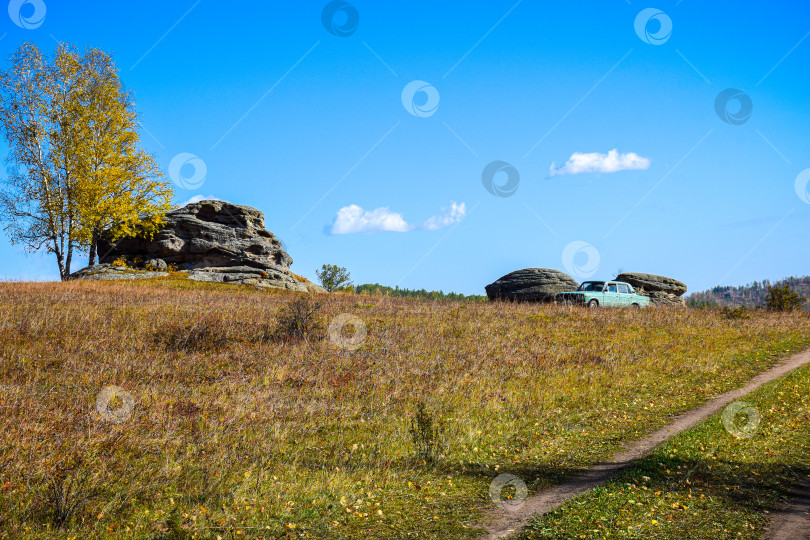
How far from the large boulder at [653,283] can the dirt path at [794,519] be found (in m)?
39.4

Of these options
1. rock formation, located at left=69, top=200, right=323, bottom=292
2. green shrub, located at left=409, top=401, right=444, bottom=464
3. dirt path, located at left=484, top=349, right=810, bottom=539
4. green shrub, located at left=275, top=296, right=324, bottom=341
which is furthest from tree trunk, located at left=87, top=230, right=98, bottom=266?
dirt path, located at left=484, top=349, right=810, bottom=539

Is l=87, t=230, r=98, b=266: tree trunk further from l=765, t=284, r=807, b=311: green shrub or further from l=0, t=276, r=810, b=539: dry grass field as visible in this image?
l=765, t=284, r=807, b=311: green shrub

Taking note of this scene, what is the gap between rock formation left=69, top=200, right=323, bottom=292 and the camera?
141 ft

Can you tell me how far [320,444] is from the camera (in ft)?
34.1

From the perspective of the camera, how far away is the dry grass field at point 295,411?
296 inches

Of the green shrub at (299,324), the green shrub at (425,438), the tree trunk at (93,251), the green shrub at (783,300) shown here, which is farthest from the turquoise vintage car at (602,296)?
the tree trunk at (93,251)

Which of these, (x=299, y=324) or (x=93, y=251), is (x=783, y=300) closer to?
(x=299, y=324)

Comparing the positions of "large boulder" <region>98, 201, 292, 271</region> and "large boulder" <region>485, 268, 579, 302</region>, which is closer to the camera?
"large boulder" <region>485, 268, 579, 302</region>

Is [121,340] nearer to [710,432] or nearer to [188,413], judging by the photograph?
[188,413]

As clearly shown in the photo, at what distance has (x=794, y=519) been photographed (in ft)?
25.9

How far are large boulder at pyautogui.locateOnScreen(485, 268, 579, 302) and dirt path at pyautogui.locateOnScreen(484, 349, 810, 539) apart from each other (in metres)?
25.0

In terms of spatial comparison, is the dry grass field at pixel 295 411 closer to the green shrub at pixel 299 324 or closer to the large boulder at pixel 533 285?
the green shrub at pixel 299 324

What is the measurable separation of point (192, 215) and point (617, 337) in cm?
3629

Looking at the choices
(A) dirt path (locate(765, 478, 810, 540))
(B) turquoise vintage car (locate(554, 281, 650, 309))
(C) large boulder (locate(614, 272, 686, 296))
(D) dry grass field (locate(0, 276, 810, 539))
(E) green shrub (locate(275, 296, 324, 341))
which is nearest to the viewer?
(A) dirt path (locate(765, 478, 810, 540))
